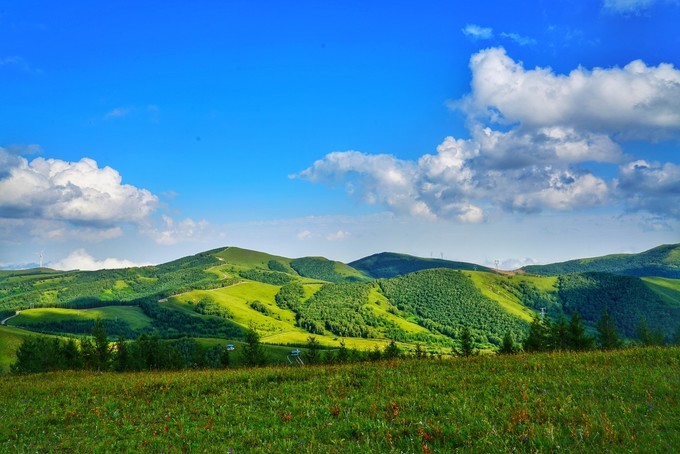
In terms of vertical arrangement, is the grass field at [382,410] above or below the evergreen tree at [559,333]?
above

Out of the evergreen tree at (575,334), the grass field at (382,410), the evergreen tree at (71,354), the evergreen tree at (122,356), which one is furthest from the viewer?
the evergreen tree at (71,354)

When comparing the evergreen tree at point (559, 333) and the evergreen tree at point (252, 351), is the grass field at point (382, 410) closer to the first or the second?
the evergreen tree at point (252, 351)

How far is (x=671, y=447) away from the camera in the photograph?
770 cm

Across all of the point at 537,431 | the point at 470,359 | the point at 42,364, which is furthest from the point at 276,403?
the point at 42,364

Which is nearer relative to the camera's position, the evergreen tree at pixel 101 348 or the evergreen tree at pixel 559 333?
the evergreen tree at pixel 101 348

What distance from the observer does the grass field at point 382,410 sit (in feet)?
30.3

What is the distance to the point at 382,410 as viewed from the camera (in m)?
12.2

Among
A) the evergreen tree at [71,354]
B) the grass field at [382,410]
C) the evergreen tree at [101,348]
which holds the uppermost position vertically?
the grass field at [382,410]

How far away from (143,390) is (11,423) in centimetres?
469

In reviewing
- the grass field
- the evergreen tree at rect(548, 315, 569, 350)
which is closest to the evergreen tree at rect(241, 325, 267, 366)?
the evergreen tree at rect(548, 315, 569, 350)

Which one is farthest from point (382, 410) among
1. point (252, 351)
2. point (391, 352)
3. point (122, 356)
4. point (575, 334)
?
point (122, 356)

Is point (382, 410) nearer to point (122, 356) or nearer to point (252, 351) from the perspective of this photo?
point (252, 351)

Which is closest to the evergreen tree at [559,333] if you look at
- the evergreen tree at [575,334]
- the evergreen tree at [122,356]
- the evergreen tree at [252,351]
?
the evergreen tree at [575,334]

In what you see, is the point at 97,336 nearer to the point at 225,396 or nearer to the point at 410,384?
the point at 225,396
